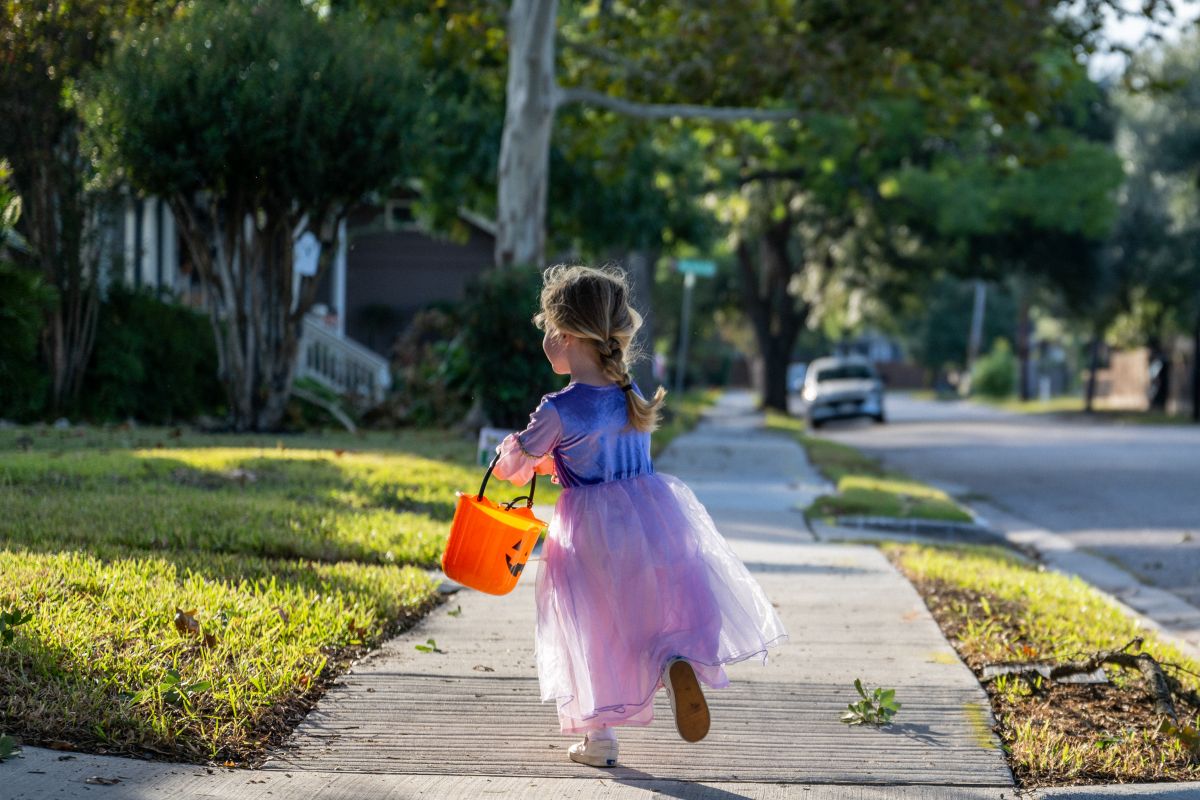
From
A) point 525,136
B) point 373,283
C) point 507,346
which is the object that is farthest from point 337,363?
point 373,283

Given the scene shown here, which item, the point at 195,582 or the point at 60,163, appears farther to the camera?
the point at 60,163

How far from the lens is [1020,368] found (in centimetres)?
6156

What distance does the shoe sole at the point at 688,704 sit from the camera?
165 inches

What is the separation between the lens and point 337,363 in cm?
2275

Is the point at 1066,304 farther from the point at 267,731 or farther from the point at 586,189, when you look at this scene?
the point at 267,731

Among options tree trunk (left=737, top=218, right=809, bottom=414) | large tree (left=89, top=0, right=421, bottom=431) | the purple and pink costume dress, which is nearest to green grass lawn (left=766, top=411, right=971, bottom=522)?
large tree (left=89, top=0, right=421, bottom=431)

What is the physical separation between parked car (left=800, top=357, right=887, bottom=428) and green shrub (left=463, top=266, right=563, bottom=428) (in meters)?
18.2

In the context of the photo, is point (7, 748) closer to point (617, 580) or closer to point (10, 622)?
point (10, 622)

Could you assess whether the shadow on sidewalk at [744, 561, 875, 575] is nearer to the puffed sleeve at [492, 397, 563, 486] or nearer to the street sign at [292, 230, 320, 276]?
the puffed sleeve at [492, 397, 563, 486]

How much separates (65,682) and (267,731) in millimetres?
614

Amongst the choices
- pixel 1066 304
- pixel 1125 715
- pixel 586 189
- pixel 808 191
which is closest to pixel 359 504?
pixel 1125 715

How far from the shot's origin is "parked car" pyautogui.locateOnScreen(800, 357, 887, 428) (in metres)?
33.2

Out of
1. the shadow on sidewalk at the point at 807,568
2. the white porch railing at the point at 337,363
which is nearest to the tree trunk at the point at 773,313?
the white porch railing at the point at 337,363

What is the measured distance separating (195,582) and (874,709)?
107 inches
